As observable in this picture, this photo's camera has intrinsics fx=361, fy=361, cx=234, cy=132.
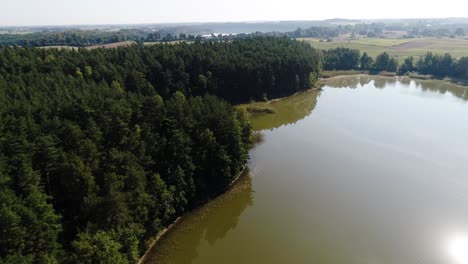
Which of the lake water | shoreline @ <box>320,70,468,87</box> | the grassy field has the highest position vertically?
the grassy field

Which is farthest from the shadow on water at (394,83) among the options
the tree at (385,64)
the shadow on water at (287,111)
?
the shadow on water at (287,111)

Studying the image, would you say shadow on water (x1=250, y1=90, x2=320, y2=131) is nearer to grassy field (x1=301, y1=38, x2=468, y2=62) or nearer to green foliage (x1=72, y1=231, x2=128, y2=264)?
green foliage (x1=72, y1=231, x2=128, y2=264)

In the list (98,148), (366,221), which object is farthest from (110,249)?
(366,221)

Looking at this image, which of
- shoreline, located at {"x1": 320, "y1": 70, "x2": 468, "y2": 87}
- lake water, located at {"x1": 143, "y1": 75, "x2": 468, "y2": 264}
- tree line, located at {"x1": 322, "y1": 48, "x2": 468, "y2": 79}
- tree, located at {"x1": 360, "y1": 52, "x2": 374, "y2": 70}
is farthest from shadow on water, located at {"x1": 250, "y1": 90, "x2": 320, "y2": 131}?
tree, located at {"x1": 360, "y1": 52, "x2": 374, "y2": 70}

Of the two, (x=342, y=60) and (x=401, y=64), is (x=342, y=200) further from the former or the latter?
(x=401, y=64)

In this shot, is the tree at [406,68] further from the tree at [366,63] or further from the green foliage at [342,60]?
the green foliage at [342,60]

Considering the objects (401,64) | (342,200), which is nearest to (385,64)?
(401,64)
